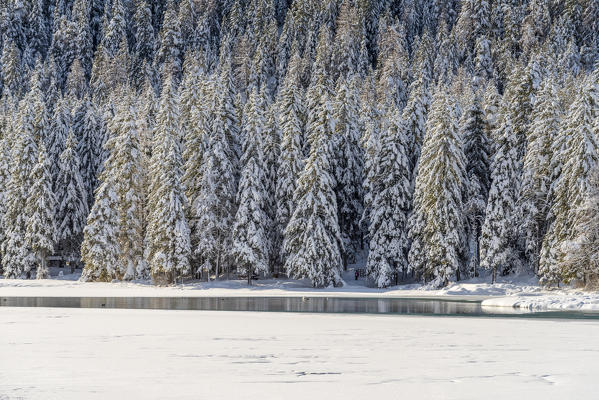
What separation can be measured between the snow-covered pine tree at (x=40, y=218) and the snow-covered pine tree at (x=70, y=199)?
85.5 inches

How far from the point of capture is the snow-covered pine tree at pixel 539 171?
5416cm

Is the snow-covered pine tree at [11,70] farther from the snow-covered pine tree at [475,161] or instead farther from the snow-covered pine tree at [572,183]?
the snow-covered pine tree at [572,183]

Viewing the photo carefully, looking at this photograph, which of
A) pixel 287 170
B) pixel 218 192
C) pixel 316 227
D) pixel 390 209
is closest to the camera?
pixel 316 227

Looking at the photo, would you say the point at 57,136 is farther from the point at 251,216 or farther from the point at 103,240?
the point at 251,216

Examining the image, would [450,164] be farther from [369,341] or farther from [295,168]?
[369,341]

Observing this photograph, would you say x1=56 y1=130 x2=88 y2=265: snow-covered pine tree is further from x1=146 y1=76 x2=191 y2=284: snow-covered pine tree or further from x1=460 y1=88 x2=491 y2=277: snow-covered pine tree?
x1=460 y1=88 x2=491 y2=277: snow-covered pine tree

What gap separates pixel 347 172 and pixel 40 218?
1090 inches

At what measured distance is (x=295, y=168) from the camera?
61562 mm

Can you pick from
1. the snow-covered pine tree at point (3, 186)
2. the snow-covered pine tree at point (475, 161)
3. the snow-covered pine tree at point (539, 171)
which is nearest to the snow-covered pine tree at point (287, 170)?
the snow-covered pine tree at point (475, 161)

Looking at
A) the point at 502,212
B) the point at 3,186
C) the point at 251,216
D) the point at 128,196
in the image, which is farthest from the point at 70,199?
the point at 502,212

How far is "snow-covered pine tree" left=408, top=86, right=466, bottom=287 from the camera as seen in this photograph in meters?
55.4

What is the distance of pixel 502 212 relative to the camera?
55594 millimetres

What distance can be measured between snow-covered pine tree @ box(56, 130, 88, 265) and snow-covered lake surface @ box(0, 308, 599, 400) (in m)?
46.4

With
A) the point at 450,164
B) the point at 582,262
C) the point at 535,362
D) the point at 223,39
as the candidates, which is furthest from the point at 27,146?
the point at 223,39
